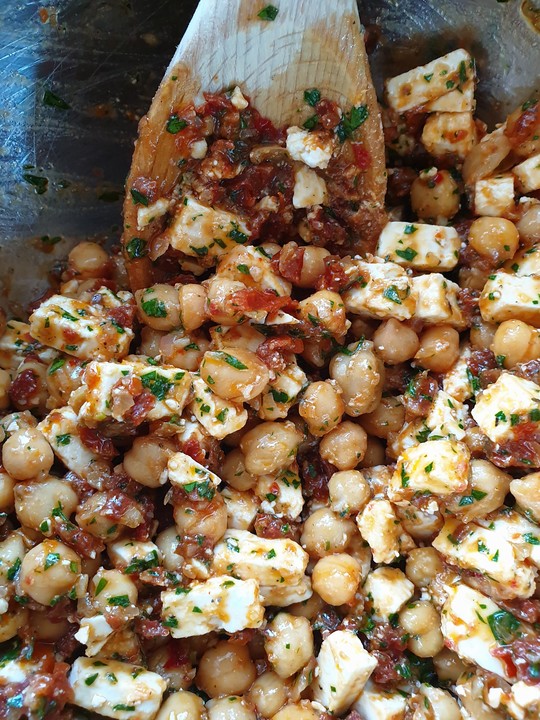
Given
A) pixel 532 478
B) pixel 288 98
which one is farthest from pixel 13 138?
pixel 532 478

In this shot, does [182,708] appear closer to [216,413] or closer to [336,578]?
[336,578]

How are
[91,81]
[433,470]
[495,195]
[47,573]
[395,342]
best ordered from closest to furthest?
[47,573]
[433,470]
[395,342]
[495,195]
[91,81]

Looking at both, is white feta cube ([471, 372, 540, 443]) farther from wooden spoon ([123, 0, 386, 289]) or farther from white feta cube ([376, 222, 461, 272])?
wooden spoon ([123, 0, 386, 289])

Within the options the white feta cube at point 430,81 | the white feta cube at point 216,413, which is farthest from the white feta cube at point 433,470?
the white feta cube at point 430,81

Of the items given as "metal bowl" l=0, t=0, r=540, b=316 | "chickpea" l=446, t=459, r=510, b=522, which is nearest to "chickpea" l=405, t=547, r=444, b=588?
"chickpea" l=446, t=459, r=510, b=522

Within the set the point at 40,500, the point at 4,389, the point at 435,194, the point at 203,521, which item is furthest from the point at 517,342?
the point at 4,389

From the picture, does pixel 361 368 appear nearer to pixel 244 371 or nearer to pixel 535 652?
pixel 244 371
